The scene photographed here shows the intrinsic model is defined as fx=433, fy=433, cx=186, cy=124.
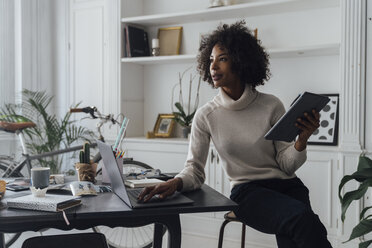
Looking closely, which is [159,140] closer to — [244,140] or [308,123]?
[244,140]

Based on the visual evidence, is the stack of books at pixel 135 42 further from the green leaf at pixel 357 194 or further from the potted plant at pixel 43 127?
the green leaf at pixel 357 194

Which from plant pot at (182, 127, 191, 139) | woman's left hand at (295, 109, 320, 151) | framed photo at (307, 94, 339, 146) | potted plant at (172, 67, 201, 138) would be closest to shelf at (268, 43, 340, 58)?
framed photo at (307, 94, 339, 146)

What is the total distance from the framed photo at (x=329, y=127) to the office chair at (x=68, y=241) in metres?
2.16

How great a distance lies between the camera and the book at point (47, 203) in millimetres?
1432

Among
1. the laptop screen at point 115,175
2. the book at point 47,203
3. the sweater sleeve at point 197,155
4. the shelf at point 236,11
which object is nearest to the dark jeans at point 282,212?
the sweater sleeve at point 197,155

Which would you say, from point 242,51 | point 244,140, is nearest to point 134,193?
point 244,140

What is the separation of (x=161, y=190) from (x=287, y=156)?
0.68 m

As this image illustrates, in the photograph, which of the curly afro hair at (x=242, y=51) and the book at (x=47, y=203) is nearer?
the book at (x=47, y=203)

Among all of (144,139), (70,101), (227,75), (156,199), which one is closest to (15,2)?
(70,101)

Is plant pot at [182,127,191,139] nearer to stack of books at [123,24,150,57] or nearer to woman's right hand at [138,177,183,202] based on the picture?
stack of books at [123,24,150,57]

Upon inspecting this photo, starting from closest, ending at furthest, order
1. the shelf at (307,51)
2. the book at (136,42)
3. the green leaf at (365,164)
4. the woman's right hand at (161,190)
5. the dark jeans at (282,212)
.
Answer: the woman's right hand at (161,190), the dark jeans at (282,212), the green leaf at (365,164), the shelf at (307,51), the book at (136,42)

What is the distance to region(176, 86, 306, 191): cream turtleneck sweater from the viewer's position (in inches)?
80.2

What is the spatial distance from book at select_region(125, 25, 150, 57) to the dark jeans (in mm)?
2249

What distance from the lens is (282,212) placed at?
1757 millimetres
